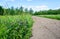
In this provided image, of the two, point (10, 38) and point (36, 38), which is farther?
point (36, 38)

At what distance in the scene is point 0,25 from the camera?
25.7 ft

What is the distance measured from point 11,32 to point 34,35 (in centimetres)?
358

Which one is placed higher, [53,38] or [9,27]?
[9,27]

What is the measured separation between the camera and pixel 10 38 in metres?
7.95

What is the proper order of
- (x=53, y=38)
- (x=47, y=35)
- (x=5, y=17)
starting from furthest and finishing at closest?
(x=47, y=35) → (x=53, y=38) → (x=5, y=17)

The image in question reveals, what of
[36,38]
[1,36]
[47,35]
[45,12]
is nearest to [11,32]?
[1,36]

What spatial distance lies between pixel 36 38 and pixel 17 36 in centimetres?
244

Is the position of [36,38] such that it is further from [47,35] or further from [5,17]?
[5,17]

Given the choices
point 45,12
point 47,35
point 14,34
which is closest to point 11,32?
point 14,34

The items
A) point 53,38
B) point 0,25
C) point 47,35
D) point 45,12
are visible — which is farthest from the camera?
point 45,12

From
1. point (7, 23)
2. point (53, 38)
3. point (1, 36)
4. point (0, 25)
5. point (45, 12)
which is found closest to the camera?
point (1, 36)

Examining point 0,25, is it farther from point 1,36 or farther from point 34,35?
point 34,35

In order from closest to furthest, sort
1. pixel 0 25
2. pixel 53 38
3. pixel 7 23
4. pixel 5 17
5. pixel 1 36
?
pixel 1 36 < pixel 0 25 < pixel 7 23 < pixel 5 17 < pixel 53 38

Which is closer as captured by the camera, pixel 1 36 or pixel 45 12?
pixel 1 36
